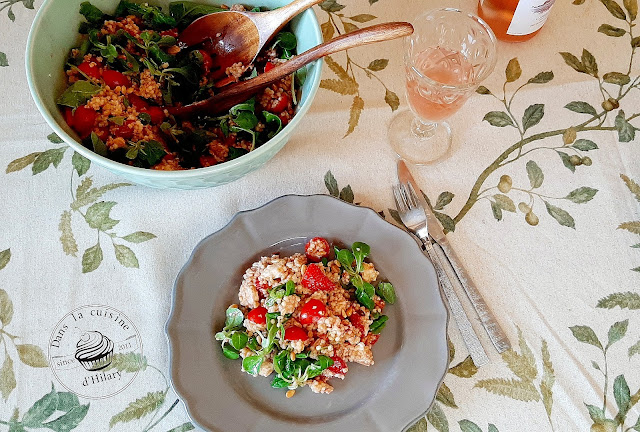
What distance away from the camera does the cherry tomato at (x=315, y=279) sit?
86 cm

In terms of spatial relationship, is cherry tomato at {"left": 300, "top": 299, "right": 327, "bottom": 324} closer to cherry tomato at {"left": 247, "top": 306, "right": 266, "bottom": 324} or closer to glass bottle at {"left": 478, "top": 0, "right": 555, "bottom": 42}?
cherry tomato at {"left": 247, "top": 306, "right": 266, "bottom": 324}

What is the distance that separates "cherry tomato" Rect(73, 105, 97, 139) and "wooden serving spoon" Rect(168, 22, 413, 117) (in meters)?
0.12

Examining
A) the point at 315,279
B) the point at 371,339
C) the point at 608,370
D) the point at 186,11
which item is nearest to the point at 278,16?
the point at 186,11

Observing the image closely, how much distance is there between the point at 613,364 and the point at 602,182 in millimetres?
321

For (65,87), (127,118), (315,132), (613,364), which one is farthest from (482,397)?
(65,87)

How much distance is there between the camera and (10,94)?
3.40 feet

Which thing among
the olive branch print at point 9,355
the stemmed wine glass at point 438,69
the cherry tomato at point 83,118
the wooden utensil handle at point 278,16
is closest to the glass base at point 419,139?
the stemmed wine glass at point 438,69

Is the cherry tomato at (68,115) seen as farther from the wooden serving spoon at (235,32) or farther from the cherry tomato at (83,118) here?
the wooden serving spoon at (235,32)

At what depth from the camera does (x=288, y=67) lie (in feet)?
2.83

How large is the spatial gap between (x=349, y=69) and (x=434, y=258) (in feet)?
1.33

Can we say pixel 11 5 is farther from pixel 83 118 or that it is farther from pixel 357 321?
pixel 357 321

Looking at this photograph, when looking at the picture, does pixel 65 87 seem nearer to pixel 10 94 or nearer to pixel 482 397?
pixel 10 94

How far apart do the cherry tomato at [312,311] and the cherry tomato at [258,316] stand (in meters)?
0.05

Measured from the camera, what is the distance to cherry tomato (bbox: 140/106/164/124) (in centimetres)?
91
